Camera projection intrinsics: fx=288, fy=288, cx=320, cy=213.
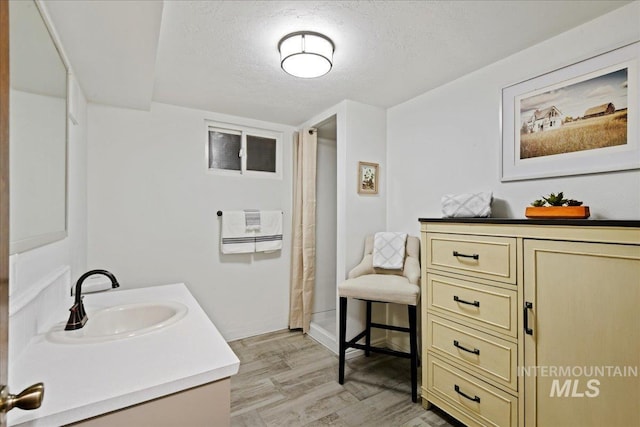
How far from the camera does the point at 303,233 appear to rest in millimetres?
3045

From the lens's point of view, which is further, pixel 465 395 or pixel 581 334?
pixel 465 395

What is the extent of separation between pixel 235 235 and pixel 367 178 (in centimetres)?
141

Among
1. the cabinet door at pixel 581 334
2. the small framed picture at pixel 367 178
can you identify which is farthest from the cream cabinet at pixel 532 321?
the small framed picture at pixel 367 178

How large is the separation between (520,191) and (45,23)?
2.57 metres

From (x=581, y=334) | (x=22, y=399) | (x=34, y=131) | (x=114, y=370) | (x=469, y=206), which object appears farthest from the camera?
(x=469, y=206)

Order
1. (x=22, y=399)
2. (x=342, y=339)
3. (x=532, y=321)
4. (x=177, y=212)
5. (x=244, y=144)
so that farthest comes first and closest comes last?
(x=244, y=144) < (x=177, y=212) < (x=342, y=339) < (x=532, y=321) < (x=22, y=399)

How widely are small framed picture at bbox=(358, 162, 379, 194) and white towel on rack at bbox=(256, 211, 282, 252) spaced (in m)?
0.97

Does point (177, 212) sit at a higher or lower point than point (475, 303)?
higher

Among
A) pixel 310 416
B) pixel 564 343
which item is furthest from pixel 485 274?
pixel 310 416

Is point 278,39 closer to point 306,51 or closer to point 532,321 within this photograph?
point 306,51

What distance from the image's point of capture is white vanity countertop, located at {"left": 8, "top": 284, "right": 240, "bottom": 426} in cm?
71

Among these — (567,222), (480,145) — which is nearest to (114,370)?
(567,222)

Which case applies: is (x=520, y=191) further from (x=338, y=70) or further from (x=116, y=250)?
(x=116, y=250)

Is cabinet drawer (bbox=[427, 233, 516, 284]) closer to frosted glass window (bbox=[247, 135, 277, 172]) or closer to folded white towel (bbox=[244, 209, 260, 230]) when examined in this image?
folded white towel (bbox=[244, 209, 260, 230])
